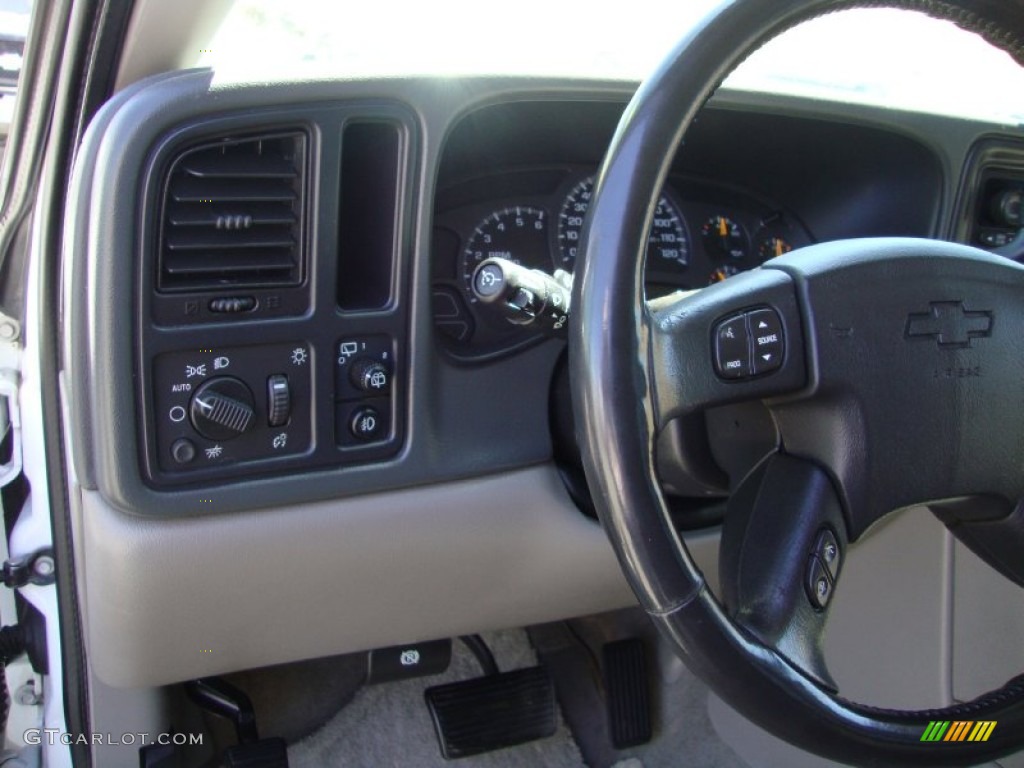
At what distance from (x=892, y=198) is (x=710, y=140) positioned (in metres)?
0.38

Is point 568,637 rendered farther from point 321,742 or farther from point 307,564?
point 307,564

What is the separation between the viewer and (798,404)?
41.9 inches

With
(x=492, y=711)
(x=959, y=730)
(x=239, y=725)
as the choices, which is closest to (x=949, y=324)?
(x=959, y=730)

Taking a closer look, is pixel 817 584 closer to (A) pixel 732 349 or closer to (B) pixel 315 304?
(A) pixel 732 349

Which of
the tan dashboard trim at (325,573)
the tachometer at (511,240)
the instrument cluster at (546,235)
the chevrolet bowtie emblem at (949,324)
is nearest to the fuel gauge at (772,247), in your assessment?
the instrument cluster at (546,235)

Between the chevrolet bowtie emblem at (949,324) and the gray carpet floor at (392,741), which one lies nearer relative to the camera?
the chevrolet bowtie emblem at (949,324)

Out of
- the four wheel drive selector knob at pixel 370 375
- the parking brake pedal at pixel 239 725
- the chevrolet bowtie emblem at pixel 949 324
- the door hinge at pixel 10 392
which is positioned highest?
the chevrolet bowtie emblem at pixel 949 324

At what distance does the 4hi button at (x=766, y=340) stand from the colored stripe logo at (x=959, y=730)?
357mm

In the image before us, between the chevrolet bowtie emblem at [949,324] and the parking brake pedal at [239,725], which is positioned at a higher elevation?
the chevrolet bowtie emblem at [949,324]

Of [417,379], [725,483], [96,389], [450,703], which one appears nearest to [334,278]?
[417,379]

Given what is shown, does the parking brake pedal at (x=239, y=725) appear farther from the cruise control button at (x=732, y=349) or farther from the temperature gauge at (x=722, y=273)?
the cruise control button at (x=732, y=349)

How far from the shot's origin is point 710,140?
1642 mm

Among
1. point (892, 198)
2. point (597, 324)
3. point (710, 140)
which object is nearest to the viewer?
point (597, 324)

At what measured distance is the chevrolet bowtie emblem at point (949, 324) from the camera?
3.49 feet
